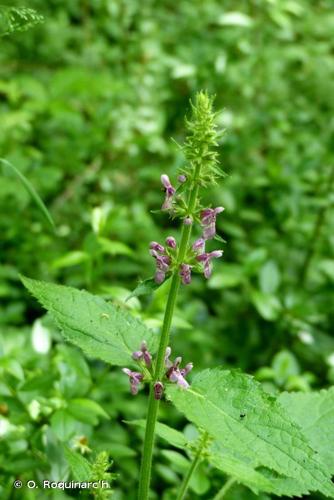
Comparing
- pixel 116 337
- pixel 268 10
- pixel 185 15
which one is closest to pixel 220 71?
pixel 268 10

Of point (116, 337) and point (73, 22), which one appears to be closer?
point (116, 337)

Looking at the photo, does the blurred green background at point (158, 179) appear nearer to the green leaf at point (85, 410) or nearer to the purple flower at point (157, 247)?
the green leaf at point (85, 410)

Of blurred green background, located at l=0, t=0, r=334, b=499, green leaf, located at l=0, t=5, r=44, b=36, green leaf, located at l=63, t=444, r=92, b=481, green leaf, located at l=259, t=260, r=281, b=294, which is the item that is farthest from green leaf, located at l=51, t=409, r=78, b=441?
green leaf, located at l=259, t=260, r=281, b=294

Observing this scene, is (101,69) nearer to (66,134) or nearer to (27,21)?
(66,134)

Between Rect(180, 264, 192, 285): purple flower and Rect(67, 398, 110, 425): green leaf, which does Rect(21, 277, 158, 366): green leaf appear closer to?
Rect(180, 264, 192, 285): purple flower

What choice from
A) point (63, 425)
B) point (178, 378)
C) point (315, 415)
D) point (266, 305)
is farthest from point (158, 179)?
point (178, 378)

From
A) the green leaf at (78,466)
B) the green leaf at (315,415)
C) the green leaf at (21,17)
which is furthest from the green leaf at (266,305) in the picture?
the green leaf at (21,17)
